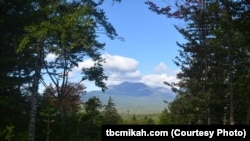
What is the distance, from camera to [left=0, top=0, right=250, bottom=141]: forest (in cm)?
1480

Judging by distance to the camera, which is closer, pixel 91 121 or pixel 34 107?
pixel 34 107

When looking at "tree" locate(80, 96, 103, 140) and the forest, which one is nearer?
the forest

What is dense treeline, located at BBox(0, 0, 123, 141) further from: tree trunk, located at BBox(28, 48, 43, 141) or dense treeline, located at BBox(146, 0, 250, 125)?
dense treeline, located at BBox(146, 0, 250, 125)

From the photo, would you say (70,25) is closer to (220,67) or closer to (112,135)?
(112,135)

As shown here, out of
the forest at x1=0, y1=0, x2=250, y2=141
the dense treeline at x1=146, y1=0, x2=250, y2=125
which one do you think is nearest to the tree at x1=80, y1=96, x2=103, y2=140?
the forest at x1=0, y1=0, x2=250, y2=141

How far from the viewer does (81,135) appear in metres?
23.9

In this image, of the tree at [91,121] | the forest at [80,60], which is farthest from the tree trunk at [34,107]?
the tree at [91,121]

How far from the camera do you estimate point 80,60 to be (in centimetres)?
2925

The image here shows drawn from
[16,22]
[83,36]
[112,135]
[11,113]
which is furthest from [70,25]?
[112,135]

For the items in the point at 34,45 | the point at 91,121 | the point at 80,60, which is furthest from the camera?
the point at 80,60

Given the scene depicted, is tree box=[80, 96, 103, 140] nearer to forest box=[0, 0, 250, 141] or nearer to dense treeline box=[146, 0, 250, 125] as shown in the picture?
forest box=[0, 0, 250, 141]

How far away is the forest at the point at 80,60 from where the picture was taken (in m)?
14.8

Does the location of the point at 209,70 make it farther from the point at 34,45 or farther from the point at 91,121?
the point at 34,45

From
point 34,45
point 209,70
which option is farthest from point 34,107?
point 209,70
